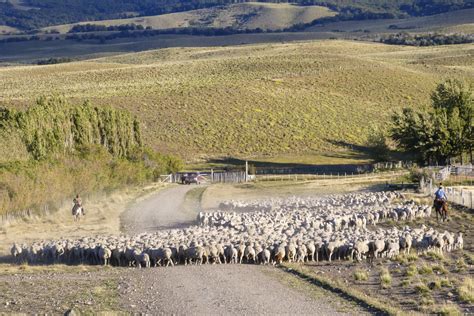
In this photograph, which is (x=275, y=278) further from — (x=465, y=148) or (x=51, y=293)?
(x=465, y=148)

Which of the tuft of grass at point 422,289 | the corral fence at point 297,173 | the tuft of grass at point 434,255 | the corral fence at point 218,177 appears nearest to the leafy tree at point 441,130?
the corral fence at point 297,173

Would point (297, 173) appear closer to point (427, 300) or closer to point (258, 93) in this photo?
point (258, 93)

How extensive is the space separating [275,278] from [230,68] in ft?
360

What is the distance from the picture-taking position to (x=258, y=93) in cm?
11006

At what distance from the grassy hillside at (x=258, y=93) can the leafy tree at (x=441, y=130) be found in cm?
1895

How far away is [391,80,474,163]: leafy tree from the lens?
221 feet

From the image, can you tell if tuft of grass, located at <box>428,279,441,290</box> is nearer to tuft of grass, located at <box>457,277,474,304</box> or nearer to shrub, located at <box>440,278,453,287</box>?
shrub, located at <box>440,278,453,287</box>

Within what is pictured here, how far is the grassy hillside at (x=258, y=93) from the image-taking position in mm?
93188

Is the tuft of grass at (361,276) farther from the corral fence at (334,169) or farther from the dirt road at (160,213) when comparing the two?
the corral fence at (334,169)

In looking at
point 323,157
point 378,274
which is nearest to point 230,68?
point 323,157

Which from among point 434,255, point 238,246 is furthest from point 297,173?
point 238,246

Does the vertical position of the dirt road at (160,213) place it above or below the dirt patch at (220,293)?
below

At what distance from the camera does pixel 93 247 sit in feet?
96.7

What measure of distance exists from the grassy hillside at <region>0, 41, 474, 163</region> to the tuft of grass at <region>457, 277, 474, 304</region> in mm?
63768
